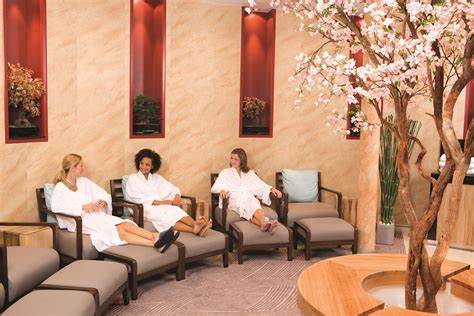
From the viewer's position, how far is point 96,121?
20.4ft

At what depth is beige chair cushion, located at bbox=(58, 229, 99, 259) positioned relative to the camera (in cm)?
501

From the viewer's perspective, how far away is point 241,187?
677 centimetres

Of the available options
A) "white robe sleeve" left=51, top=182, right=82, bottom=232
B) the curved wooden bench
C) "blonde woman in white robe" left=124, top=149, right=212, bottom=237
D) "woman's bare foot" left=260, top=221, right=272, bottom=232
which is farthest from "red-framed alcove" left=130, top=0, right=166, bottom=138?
the curved wooden bench

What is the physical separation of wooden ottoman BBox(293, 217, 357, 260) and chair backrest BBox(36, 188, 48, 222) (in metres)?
2.86

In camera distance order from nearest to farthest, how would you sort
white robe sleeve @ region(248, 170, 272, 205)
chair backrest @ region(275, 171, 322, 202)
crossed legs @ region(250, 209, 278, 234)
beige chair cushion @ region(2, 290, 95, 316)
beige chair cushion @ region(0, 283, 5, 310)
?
beige chair cushion @ region(2, 290, 95, 316)
beige chair cushion @ region(0, 283, 5, 310)
crossed legs @ region(250, 209, 278, 234)
white robe sleeve @ region(248, 170, 272, 205)
chair backrest @ region(275, 171, 322, 202)

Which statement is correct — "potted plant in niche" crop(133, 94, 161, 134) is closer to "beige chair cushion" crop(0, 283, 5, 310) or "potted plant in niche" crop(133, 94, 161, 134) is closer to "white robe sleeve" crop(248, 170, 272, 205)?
"white robe sleeve" crop(248, 170, 272, 205)

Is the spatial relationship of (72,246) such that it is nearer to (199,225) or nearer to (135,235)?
(135,235)

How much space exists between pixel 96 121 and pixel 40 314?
315 cm

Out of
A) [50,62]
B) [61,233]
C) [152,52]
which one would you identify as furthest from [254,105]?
[61,233]

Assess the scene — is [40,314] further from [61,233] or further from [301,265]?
[301,265]

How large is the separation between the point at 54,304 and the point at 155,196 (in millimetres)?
2732

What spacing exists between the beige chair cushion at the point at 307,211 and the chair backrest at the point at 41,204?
9.30 feet

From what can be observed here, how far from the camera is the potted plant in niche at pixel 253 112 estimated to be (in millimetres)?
7340

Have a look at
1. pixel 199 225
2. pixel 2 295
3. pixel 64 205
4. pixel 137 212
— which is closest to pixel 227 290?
pixel 199 225
